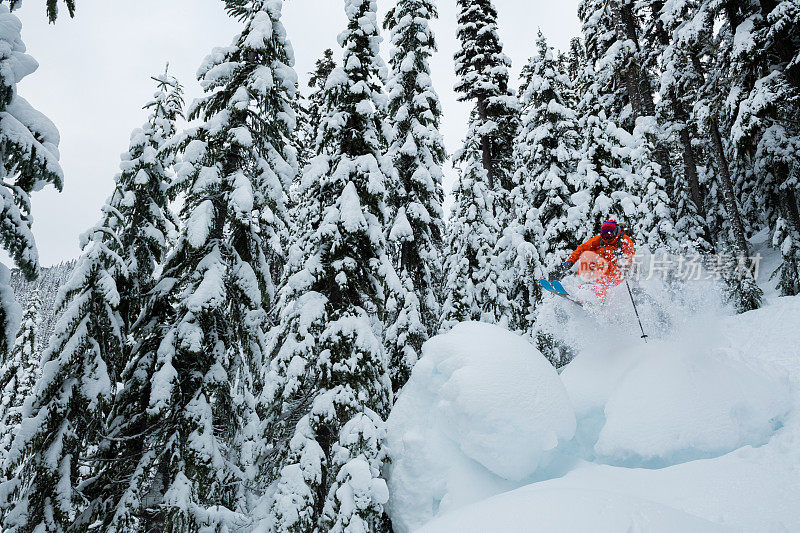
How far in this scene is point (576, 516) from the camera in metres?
4.90

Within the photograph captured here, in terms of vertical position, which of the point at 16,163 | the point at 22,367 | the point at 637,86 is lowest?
the point at 16,163

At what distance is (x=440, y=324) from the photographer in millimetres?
16984

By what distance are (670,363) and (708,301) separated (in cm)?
394

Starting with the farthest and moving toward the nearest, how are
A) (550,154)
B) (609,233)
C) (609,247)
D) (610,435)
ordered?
(550,154)
(609,247)
(609,233)
(610,435)

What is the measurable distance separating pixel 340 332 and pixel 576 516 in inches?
216

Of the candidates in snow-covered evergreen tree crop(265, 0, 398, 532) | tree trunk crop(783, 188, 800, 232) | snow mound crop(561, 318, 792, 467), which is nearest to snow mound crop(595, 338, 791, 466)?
snow mound crop(561, 318, 792, 467)

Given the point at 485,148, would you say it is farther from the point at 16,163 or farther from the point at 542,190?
the point at 16,163

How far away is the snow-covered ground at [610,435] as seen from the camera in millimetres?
5305

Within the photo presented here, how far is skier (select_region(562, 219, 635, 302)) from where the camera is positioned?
1009 cm

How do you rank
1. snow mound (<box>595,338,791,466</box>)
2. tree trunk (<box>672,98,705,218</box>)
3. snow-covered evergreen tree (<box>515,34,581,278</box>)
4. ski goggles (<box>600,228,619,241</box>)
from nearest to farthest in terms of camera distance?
snow mound (<box>595,338,791,466</box>)
ski goggles (<box>600,228,619,241</box>)
snow-covered evergreen tree (<box>515,34,581,278</box>)
tree trunk (<box>672,98,705,218</box>)

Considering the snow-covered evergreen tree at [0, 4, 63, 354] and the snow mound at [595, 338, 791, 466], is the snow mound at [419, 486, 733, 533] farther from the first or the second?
the snow-covered evergreen tree at [0, 4, 63, 354]

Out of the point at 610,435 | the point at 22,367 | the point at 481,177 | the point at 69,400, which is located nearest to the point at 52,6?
the point at 69,400

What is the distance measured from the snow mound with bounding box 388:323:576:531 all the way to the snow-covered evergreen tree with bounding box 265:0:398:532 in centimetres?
59

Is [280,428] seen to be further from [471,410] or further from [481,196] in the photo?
[481,196]
